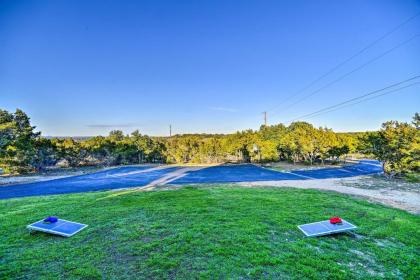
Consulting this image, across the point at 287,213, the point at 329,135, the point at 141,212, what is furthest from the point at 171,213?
the point at 329,135

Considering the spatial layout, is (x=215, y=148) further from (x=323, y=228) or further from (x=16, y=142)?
(x=323, y=228)

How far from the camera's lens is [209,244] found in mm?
4578

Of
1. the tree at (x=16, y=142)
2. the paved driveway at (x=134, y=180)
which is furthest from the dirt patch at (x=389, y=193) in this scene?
the tree at (x=16, y=142)

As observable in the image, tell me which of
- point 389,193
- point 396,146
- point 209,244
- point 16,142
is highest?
point 16,142

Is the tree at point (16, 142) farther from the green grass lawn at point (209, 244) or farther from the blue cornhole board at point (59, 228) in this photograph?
the blue cornhole board at point (59, 228)

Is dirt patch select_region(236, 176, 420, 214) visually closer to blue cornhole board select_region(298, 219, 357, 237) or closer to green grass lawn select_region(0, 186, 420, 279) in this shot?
green grass lawn select_region(0, 186, 420, 279)

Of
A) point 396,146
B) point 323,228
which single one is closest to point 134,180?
point 323,228

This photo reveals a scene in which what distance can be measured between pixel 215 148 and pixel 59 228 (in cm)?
2466

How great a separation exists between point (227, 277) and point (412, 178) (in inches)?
666

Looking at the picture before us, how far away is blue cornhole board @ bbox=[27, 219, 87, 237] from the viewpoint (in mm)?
5105

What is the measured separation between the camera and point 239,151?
29.5m

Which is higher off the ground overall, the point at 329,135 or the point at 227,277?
the point at 329,135

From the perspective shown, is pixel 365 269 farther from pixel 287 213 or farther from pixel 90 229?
pixel 90 229

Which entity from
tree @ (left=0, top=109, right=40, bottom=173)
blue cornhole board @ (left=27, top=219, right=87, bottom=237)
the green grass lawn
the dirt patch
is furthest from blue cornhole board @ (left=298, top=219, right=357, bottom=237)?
tree @ (left=0, top=109, right=40, bottom=173)
